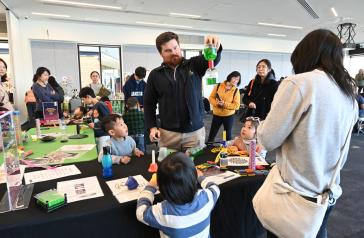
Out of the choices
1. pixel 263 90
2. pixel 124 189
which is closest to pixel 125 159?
pixel 124 189

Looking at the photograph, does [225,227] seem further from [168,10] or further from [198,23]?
[198,23]

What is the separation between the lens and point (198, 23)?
718 centimetres

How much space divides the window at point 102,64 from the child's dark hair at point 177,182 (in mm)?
6741

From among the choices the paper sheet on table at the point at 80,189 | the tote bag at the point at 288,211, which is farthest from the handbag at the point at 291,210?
the paper sheet on table at the point at 80,189

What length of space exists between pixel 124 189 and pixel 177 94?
745 mm

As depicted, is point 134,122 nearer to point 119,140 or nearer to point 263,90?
point 119,140

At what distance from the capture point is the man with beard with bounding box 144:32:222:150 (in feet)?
5.75

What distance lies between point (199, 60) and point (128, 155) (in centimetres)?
86

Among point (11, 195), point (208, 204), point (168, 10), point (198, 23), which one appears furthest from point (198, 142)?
point (198, 23)

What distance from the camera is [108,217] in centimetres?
116

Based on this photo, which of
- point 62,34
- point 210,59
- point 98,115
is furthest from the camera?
point 62,34

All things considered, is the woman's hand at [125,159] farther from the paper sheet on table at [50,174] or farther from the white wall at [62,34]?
the white wall at [62,34]

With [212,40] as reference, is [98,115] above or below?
below

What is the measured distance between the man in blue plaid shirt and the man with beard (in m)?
1.33
